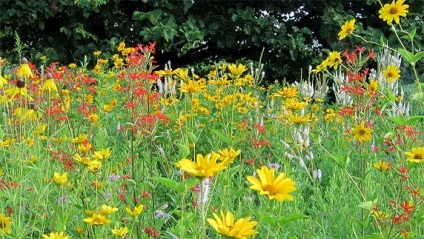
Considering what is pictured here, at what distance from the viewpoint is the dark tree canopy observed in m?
7.36

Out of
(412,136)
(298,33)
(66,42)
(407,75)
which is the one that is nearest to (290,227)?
(412,136)

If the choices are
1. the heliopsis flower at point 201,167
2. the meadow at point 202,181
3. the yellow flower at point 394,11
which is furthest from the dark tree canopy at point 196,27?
the heliopsis flower at point 201,167

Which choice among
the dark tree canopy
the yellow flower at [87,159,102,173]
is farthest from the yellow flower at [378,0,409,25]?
the dark tree canopy

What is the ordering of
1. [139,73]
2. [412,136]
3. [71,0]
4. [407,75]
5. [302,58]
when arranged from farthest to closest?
1. [407,75]
2. [302,58]
3. [71,0]
4. [139,73]
5. [412,136]

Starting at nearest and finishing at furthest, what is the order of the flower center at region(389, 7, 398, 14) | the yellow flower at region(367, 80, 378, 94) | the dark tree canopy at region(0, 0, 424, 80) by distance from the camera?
the yellow flower at region(367, 80, 378, 94) < the flower center at region(389, 7, 398, 14) < the dark tree canopy at region(0, 0, 424, 80)

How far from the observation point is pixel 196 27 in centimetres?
735

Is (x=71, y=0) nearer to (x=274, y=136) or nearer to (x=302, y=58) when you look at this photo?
(x=302, y=58)

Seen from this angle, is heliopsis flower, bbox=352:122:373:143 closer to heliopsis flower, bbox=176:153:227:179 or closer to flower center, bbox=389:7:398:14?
flower center, bbox=389:7:398:14

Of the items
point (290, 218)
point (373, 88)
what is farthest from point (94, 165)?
point (373, 88)

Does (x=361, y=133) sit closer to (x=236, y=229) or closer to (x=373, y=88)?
(x=373, y=88)

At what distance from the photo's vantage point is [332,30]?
25.1 ft

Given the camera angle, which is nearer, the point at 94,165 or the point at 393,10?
the point at 94,165

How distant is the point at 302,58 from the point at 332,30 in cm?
53

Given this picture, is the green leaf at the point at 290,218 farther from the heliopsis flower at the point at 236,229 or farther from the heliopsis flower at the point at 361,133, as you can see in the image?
the heliopsis flower at the point at 361,133
